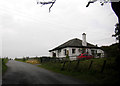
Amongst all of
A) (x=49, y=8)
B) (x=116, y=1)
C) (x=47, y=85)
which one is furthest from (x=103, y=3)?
(x=47, y=85)

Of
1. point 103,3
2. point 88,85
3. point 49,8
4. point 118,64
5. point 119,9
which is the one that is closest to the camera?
point 88,85

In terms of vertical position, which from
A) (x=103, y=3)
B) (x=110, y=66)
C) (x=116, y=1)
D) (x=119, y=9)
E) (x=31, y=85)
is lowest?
(x=31, y=85)

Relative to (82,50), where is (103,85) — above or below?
below

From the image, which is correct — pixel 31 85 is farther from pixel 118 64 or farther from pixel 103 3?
pixel 103 3

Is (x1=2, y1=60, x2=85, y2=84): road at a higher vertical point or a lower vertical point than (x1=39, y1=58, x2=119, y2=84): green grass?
lower

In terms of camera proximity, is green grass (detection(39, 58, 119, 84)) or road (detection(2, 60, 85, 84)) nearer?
green grass (detection(39, 58, 119, 84))

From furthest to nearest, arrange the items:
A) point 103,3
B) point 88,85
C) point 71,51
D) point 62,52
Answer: point 62,52
point 71,51
point 103,3
point 88,85

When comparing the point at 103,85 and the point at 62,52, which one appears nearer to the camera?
the point at 103,85

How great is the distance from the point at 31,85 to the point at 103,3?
1060cm

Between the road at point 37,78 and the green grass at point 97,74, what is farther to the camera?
the road at point 37,78

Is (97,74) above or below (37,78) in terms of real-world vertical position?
above

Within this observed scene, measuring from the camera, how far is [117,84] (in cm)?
591

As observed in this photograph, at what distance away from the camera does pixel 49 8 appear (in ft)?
44.6

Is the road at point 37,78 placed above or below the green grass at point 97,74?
below
